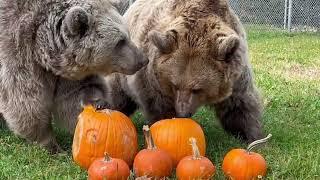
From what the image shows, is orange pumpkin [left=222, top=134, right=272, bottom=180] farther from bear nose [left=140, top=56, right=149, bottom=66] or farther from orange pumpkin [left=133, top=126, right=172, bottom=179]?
bear nose [left=140, top=56, right=149, bottom=66]

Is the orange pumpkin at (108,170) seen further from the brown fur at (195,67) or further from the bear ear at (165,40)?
the bear ear at (165,40)

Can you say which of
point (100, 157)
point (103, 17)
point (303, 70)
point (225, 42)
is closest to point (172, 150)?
point (100, 157)

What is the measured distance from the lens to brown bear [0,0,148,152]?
5320mm

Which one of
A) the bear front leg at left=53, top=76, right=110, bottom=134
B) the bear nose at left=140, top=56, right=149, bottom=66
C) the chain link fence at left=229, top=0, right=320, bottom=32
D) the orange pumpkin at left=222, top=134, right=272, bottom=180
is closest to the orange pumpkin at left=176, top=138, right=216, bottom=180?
the orange pumpkin at left=222, top=134, right=272, bottom=180

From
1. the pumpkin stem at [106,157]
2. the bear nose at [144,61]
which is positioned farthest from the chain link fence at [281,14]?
the pumpkin stem at [106,157]

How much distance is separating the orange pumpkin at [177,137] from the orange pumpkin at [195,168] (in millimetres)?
428

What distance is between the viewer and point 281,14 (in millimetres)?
20562

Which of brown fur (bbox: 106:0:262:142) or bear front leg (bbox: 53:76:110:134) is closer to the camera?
brown fur (bbox: 106:0:262:142)

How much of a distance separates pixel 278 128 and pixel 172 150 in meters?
2.17

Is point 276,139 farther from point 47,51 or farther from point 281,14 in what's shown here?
point 281,14

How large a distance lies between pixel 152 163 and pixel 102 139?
0.61 m

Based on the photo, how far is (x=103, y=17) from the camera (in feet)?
17.7

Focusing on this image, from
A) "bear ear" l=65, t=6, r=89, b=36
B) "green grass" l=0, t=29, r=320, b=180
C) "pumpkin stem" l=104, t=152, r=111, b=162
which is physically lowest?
"green grass" l=0, t=29, r=320, b=180

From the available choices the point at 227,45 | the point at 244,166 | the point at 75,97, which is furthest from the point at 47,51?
the point at 244,166
